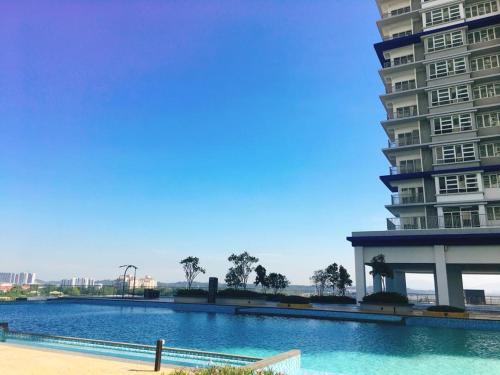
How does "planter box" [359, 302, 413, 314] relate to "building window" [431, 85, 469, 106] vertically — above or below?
below

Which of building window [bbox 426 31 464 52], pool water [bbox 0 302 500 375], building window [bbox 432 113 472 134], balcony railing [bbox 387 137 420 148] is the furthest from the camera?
balcony railing [bbox 387 137 420 148]

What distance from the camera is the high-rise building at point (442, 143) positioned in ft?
86.1

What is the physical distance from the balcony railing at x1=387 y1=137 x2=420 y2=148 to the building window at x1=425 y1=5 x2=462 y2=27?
10684mm

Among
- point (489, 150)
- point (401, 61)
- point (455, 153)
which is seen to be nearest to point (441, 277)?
point (455, 153)

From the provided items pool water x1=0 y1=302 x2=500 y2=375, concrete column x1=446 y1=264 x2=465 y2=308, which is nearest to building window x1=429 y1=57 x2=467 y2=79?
concrete column x1=446 y1=264 x2=465 y2=308

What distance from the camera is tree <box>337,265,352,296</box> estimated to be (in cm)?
3506

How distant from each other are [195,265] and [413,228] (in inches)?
873

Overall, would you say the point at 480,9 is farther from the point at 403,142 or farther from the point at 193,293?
the point at 193,293

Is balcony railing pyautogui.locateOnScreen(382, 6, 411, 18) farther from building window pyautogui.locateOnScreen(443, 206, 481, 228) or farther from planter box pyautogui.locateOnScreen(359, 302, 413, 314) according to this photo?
planter box pyautogui.locateOnScreen(359, 302, 413, 314)

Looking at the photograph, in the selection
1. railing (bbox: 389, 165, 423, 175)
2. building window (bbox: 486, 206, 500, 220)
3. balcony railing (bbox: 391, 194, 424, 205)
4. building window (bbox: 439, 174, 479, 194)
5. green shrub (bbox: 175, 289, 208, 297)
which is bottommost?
green shrub (bbox: 175, 289, 208, 297)

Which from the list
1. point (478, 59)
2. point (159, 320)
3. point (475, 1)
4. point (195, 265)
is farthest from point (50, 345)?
point (475, 1)

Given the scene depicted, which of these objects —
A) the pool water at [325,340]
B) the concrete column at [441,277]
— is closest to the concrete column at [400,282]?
the concrete column at [441,277]

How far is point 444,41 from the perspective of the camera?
30.8m

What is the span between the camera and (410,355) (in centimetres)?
1248
